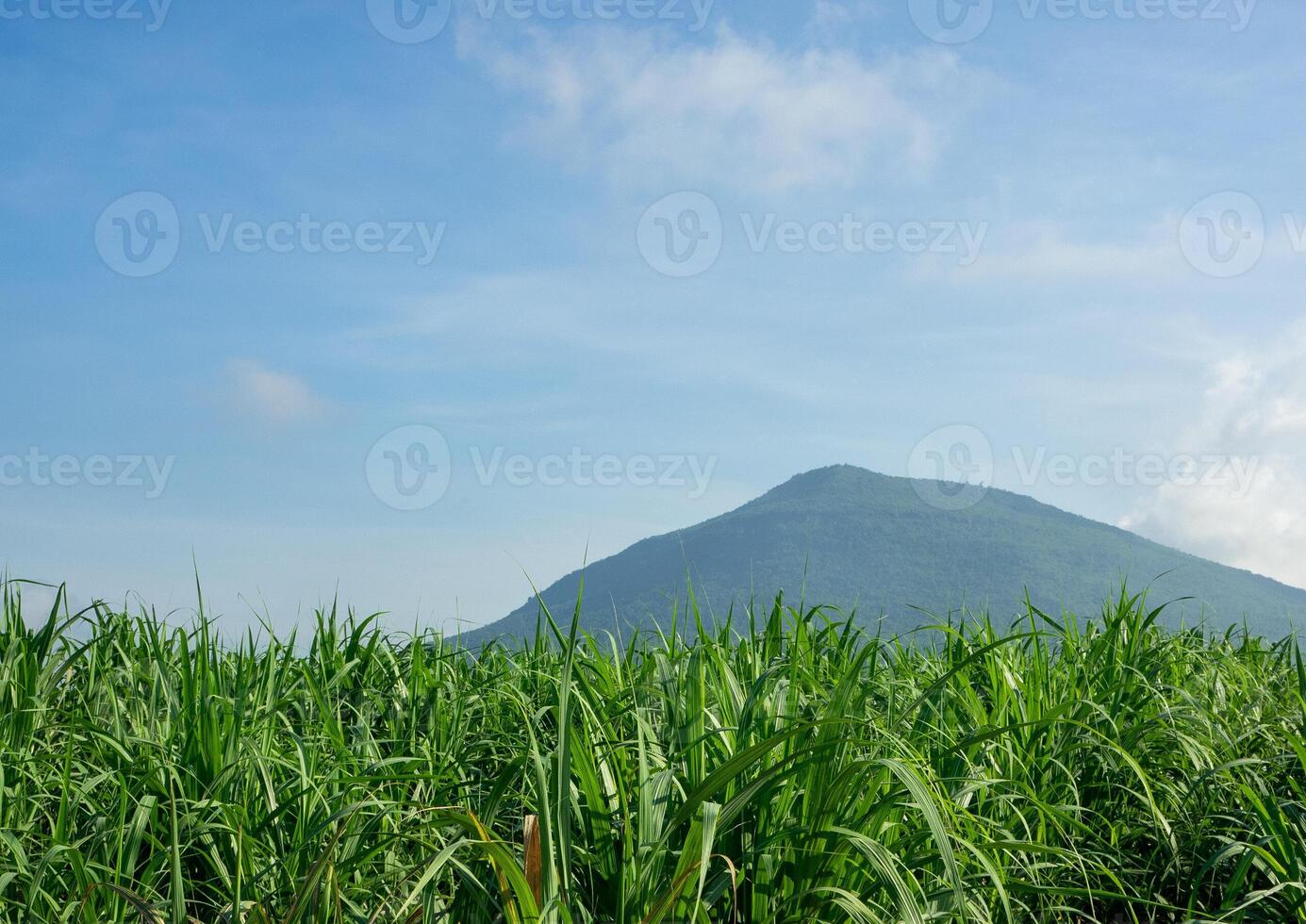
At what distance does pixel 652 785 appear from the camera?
1.98 metres

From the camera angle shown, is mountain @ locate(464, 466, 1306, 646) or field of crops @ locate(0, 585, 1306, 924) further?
mountain @ locate(464, 466, 1306, 646)

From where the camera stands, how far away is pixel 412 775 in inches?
95.7

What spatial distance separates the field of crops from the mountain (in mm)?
82378

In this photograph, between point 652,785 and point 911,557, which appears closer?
point 652,785

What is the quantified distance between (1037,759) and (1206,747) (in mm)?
733

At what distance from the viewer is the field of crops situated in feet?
6.44

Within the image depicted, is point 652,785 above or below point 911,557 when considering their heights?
below

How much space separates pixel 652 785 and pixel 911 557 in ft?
385

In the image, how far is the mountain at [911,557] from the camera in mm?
97938

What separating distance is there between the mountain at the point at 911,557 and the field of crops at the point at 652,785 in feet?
270

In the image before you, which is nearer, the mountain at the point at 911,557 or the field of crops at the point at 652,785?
the field of crops at the point at 652,785

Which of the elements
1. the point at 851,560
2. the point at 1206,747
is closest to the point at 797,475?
the point at 851,560

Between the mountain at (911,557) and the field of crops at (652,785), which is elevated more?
the mountain at (911,557)

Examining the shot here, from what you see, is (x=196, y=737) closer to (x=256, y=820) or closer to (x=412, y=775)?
(x=256, y=820)
